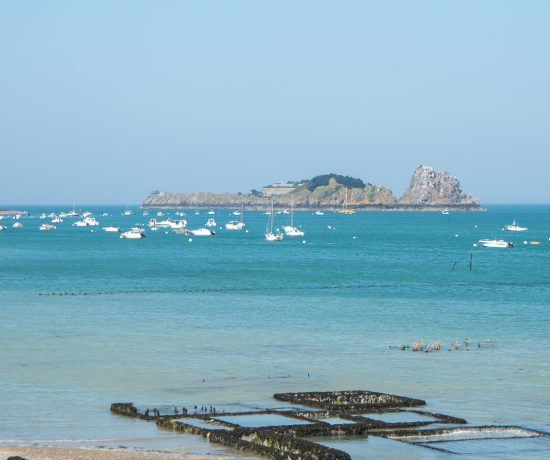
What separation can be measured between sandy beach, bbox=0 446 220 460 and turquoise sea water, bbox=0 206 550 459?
1.03 metres

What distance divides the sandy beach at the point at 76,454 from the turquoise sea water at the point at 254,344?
3.38 feet

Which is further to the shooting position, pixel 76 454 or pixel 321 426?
pixel 321 426

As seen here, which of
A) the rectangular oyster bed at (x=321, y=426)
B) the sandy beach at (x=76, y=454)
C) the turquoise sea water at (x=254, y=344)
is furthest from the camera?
the turquoise sea water at (x=254, y=344)

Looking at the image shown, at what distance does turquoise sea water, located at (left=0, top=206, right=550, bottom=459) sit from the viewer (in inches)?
1375

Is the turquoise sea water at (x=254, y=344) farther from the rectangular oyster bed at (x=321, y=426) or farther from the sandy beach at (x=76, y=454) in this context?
the sandy beach at (x=76, y=454)

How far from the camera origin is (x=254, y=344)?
5056 cm

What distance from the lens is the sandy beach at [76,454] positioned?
2827 cm

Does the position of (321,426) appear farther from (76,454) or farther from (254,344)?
(254,344)

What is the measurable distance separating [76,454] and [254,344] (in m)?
22.3

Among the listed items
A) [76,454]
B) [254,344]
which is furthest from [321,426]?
[254,344]

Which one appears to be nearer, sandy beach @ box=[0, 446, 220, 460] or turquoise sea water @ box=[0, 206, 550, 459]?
sandy beach @ box=[0, 446, 220, 460]

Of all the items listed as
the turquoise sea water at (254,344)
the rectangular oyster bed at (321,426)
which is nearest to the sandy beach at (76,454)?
the turquoise sea water at (254,344)

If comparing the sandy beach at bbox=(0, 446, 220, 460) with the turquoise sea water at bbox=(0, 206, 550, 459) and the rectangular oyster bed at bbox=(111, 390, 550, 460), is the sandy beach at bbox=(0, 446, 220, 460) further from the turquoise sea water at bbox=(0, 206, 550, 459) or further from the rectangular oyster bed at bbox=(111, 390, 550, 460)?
the rectangular oyster bed at bbox=(111, 390, 550, 460)

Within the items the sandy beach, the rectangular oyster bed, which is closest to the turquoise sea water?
the rectangular oyster bed
